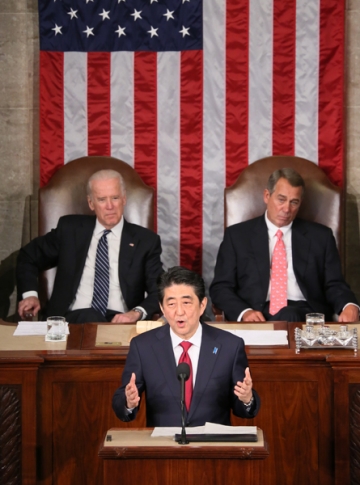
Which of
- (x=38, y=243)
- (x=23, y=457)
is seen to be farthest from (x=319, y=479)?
(x=38, y=243)

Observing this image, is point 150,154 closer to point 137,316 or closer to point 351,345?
point 137,316

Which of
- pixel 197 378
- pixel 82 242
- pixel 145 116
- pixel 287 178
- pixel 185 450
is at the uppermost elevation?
pixel 145 116

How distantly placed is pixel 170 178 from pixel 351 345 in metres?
2.45

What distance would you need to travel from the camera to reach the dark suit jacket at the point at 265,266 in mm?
5352

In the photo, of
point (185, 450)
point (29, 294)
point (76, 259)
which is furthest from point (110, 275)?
point (185, 450)

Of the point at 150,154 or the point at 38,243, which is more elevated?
the point at 150,154

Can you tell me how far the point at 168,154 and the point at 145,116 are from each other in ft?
0.99

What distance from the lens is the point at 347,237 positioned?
20.3 ft

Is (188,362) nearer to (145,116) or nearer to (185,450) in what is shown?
(185,450)

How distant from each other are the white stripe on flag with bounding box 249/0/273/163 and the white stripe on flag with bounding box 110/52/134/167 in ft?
2.68

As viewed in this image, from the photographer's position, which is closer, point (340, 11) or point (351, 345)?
point (351, 345)

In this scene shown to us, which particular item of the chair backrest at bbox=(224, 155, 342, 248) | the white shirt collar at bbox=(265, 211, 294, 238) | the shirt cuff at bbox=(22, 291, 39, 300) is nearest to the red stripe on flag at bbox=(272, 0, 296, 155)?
the chair backrest at bbox=(224, 155, 342, 248)

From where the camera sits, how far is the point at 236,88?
6.03 m

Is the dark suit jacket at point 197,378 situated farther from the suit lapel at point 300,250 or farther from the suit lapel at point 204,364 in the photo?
the suit lapel at point 300,250
